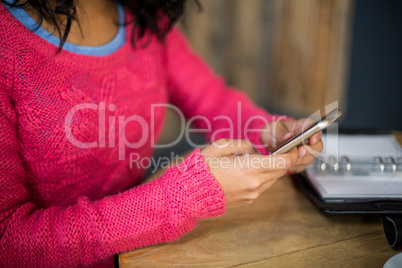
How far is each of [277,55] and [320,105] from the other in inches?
23.7

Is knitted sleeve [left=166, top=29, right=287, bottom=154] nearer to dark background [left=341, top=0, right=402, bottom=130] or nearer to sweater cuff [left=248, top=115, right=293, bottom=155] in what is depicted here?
sweater cuff [left=248, top=115, right=293, bottom=155]

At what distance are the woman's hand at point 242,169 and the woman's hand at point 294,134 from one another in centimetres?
7

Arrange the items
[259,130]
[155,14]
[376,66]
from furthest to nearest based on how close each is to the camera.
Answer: [376,66] < [155,14] < [259,130]

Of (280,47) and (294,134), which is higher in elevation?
(294,134)

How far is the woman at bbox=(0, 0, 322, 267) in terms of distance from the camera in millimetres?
490

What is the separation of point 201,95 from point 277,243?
481 millimetres

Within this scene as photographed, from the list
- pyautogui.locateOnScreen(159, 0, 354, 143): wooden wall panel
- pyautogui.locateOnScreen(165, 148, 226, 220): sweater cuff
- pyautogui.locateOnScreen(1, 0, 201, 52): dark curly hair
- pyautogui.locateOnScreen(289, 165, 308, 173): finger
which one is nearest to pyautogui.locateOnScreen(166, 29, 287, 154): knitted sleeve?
pyautogui.locateOnScreen(1, 0, 201, 52): dark curly hair

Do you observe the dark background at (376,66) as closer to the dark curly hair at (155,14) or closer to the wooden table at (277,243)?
the dark curly hair at (155,14)

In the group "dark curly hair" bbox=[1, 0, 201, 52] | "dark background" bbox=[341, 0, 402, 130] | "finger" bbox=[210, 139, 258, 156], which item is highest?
"dark curly hair" bbox=[1, 0, 201, 52]

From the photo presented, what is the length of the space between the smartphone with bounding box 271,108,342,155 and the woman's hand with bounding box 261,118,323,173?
0.02m

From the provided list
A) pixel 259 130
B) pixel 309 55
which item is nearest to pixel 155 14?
pixel 259 130

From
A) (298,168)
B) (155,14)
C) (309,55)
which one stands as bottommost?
(309,55)

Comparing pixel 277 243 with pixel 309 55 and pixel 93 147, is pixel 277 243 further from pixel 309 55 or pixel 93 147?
pixel 309 55

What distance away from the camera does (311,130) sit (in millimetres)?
507
